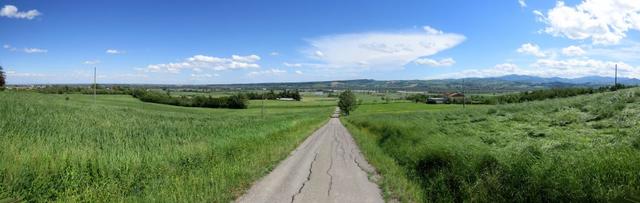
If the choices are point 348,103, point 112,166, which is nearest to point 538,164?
point 112,166

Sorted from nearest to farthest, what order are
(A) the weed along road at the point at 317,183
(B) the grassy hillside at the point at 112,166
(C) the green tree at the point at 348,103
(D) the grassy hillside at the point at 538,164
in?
(D) the grassy hillside at the point at 538,164 → (B) the grassy hillside at the point at 112,166 → (A) the weed along road at the point at 317,183 → (C) the green tree at the point at 348,103

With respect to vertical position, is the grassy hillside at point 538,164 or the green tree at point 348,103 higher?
the grassy hillside at point 538,164

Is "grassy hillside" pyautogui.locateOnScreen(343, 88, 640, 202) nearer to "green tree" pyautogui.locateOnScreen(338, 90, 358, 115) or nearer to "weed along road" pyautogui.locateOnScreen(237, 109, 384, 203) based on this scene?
"weed along road" pyautogui.locateOnScreen(237, 109, 384, 203)

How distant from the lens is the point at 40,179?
992 cm

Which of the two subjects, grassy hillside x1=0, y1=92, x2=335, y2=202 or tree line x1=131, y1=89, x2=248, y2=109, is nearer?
grassy hillside x1=0, y1=92, x2=335, y2=202

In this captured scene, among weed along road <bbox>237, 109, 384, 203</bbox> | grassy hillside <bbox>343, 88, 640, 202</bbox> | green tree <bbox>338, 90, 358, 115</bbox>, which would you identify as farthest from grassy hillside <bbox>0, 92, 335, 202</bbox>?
green tree <bbox>338, 90, 358, 115</bbox>

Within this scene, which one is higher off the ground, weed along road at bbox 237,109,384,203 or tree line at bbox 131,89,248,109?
weed along road at bbox 237,109,384,203

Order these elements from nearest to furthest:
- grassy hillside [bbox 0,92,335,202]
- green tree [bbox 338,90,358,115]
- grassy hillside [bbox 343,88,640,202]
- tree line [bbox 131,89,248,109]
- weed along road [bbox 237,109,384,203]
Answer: grassy hillside [bbox 343,88,640,202] → grassy hillside [bbox 0,92,335,202] → weed along road [bbox 237,109,384,203] → tree line [bbox 131,89,248,109] → green tree [bbox 338,90,358,115]

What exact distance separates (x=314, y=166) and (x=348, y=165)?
1.44 metres

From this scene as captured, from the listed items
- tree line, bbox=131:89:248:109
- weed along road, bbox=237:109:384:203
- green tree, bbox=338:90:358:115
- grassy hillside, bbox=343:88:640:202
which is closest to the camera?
grassy hillside, bbox=343:88:640:202

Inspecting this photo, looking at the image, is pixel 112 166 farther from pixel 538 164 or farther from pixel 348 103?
pixel 348 103

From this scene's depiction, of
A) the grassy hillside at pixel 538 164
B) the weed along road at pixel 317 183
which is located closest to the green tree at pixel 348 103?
the weed along road at pixel 317 183

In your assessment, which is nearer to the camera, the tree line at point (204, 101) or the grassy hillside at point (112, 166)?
the grassy hillside at point (112, 166)

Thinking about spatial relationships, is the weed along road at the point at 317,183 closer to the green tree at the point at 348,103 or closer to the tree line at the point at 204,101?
the tree line at the point at 204,101
